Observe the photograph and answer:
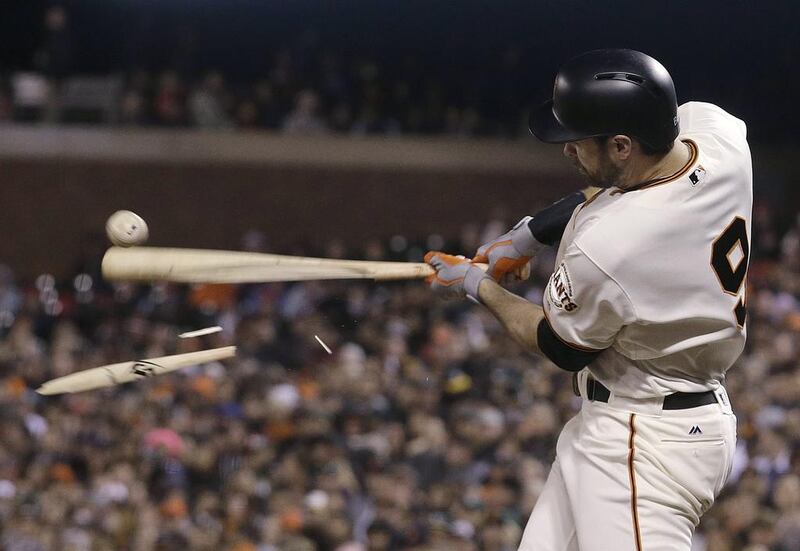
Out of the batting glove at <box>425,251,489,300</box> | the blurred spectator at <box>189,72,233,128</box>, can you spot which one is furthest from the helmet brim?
the blurred spectator at <box>189,72,233,128</box>

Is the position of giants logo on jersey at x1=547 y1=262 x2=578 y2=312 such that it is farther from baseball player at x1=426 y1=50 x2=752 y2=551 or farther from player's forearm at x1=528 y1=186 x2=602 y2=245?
player's forearm at x1=528 y1=186 x2=602 y2=245

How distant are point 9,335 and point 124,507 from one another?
363cm

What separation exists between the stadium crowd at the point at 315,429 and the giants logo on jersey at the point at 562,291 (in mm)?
3320

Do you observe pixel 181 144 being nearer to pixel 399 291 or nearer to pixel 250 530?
pixel 399 291

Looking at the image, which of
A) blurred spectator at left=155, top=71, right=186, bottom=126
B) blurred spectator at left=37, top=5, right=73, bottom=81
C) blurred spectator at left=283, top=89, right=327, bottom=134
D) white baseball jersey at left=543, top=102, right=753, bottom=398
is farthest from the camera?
blurred spectator at left=283, top=89, right=327, bottom=134

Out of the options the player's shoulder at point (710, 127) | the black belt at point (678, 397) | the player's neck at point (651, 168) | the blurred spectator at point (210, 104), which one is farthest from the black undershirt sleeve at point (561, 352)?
the blurred spectator at point (210, 104)

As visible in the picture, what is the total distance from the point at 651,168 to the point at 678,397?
586mm

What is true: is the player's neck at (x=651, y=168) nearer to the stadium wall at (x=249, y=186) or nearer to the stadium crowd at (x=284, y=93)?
the stadium wall at (x=249, y=186)

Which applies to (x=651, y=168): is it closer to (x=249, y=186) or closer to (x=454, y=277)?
(x=454, y=277)

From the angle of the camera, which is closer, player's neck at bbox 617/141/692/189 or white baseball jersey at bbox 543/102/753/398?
white baseball jersey at bbox 543/102/753/398

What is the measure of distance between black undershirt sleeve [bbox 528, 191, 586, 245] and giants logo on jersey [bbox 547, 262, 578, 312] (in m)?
0.44

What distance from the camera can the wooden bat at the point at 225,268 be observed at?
11.1 feet

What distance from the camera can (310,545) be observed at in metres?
7.31

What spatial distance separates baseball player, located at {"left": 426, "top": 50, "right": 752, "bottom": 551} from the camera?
9.53 ft
